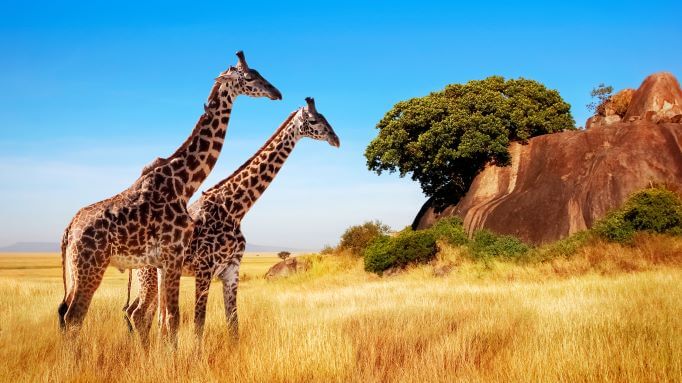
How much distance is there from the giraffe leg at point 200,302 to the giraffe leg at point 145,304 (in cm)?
85

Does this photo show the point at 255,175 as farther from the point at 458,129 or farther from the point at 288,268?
the point at 288,268

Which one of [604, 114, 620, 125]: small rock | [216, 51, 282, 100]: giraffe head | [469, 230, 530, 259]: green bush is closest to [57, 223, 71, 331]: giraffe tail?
[216, 51, 282, 100]: giraffe head

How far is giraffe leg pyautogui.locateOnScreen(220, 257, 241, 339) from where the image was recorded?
809cm

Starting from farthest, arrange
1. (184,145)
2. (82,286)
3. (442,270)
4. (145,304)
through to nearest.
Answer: (442,270), (145,304), (184,145), (82,286)

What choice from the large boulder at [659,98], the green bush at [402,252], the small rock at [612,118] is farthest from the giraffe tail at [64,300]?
the small rock at [612,118]

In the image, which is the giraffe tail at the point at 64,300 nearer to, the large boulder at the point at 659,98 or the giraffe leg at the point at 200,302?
the giraffe leg at the point at 200,302

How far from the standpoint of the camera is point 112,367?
6.96m

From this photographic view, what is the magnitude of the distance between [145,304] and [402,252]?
19.3 meters

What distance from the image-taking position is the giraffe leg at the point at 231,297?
809cm

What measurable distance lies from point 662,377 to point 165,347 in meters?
5.91

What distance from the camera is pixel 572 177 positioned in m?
25.7

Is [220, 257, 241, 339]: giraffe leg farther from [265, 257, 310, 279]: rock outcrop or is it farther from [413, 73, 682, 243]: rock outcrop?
[265, 257, 310, 279]: rock outcrop

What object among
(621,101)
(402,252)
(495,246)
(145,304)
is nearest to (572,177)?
(495,246)

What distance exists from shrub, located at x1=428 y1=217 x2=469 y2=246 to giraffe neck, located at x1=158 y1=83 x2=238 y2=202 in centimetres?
1996
